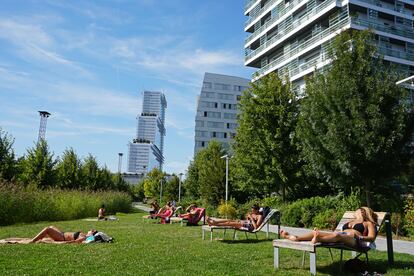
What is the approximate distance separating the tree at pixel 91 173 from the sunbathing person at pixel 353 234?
33.9 meters

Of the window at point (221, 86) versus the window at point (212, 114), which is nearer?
the window at point (212, 114)

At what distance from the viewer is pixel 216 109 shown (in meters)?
94.1

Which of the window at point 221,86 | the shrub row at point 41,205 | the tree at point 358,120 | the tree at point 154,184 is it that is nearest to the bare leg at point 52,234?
the shrub row at point 41,205

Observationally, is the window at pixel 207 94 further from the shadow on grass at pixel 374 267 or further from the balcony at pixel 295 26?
the shadow on grass at pixel 374 267

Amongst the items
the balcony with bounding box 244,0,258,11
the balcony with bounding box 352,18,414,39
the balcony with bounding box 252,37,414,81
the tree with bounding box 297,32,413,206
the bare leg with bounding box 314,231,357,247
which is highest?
the balcony with bounding box 244,0,258,11

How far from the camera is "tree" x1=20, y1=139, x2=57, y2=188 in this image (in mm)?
28766

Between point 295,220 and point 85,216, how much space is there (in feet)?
48.1

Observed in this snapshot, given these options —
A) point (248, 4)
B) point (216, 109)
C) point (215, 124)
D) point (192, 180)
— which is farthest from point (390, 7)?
point (216, 109)

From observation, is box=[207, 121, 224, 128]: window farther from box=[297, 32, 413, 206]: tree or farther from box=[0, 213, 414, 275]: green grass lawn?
box=[0, 213, 414, 275]: green grass lawn

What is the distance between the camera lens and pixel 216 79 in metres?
95.5

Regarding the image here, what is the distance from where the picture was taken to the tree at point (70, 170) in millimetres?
34875

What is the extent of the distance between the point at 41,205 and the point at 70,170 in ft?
48.9

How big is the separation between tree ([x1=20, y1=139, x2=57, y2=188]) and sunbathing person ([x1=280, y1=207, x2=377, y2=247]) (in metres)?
25.4

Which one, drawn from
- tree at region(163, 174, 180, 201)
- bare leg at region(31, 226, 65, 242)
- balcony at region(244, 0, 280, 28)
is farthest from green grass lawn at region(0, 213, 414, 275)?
balcony at region(244, 0, 280, 28)
